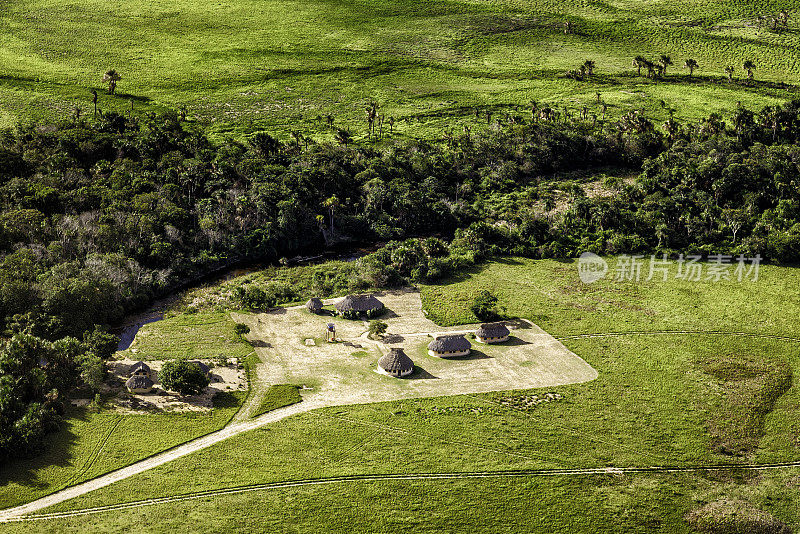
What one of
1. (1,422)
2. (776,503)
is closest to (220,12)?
(1,422)

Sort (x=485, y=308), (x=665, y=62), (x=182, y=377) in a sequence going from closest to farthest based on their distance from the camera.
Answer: (x=182, y=377) < (x=485, y=308) < (x=665, y=62)

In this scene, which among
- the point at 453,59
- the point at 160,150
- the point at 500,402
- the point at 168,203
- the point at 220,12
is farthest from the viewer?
the point at 220,12

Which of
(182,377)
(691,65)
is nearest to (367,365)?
(182,377)

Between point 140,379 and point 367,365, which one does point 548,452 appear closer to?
point 367,365

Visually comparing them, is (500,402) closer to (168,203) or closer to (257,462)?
(257,462)

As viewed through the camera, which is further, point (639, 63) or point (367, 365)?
point (639, 63)

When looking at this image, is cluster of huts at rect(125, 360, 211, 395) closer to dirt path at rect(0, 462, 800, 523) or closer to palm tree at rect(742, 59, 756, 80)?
dirt path at rect(0, 462, 800, 523)
